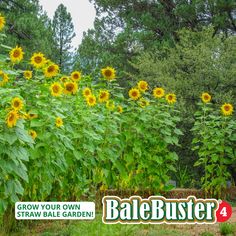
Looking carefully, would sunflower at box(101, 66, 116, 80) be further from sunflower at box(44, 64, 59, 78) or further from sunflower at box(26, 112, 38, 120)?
sunflower at box(26, 112, 38, 120)

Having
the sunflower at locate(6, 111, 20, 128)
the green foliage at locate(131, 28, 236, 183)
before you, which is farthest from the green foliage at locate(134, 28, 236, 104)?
the sunflower at locate(6, 111, 20, 128)

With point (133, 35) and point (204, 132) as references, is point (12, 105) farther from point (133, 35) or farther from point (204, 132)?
point (133, 35)

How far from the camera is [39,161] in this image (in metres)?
4.52

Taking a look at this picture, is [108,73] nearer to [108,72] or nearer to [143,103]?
[108,72]

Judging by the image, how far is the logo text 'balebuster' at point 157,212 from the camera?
185 inches

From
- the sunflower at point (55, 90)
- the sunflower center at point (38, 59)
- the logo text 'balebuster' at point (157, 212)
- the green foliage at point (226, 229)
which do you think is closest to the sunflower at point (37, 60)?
the sunflower center at point (38, 59)

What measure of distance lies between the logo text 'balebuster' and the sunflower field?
0.47m

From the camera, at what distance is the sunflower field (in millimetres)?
3879

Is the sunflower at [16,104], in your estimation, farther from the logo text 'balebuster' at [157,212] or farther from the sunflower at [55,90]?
the logo text 'balebuster' at [157,212]

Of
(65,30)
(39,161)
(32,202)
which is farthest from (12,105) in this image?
(65,30)

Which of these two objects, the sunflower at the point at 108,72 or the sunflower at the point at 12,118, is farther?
the sunflower at the point at 108,72

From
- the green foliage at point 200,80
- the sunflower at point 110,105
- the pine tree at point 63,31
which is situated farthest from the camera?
the pine tree at point 63,31

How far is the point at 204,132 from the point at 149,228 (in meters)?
2.83

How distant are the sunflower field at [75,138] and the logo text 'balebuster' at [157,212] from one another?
1.53ft
